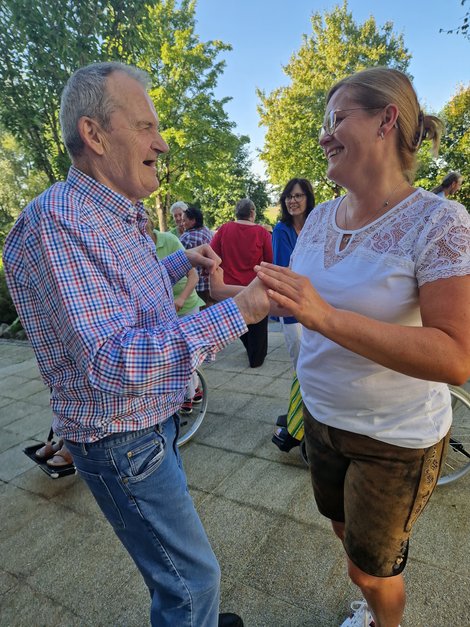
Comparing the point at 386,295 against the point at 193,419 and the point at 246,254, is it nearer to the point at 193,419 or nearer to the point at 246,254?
the point at 193,419

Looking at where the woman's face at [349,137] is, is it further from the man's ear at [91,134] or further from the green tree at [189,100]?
the green tree at [189,100]

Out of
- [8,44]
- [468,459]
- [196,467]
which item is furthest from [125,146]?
[8,44]

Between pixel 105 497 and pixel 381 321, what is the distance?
1086 millimetres

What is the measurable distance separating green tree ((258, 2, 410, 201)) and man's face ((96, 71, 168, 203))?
18.8 meters

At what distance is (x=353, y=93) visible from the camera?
1.39 m

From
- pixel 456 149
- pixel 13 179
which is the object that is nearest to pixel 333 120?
pixel 456 149

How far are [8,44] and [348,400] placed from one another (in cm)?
688

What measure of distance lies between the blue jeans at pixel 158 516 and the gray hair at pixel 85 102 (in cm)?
99

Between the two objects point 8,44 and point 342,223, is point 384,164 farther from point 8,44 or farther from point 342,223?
point 8,44

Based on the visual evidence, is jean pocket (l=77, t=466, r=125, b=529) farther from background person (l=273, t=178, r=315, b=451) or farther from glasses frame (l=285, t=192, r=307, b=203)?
glasses frame (l=285, t=192, r=307, b=203)

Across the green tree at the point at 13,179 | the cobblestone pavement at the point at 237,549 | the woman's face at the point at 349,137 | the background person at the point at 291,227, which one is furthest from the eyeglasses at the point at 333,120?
the green tree at the point at 13,179

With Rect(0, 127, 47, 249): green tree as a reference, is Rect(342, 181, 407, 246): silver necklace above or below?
below

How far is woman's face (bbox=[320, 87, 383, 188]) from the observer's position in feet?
4.43

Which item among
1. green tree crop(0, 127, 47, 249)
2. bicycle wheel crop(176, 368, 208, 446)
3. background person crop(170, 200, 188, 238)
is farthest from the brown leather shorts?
green tree crop(0, 127, 47, 249)
